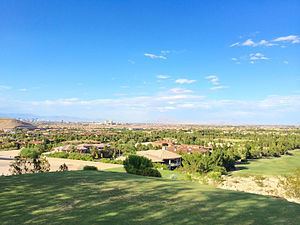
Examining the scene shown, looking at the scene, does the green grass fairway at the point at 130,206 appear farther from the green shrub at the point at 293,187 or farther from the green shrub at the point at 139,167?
the green shrub at the point at 293,187

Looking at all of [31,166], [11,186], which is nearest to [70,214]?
[11,186]

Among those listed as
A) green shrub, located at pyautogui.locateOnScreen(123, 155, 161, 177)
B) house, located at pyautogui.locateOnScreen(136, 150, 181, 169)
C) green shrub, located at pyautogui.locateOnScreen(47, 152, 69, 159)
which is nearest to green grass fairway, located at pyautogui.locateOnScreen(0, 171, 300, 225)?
green shrub, located at pyautogui.locateOnScreen(123, 155, 161, 177)

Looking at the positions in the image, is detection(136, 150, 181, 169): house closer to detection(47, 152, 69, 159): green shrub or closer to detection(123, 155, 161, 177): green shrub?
detection(47, 152, 69, 159): green shrub

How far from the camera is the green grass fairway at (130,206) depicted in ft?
33.4

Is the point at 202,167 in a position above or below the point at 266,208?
below

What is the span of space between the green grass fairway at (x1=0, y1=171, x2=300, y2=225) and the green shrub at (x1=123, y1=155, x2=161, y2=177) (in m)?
9.15

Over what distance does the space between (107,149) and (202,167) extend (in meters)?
26.6

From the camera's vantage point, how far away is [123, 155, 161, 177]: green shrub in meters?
25.5

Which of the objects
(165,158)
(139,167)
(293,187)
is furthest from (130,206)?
(165,158)

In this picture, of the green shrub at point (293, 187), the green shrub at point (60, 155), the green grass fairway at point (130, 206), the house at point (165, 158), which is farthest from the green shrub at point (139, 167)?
the green shrub at point (60, 155)

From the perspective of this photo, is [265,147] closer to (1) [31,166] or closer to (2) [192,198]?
(1) [31,166]

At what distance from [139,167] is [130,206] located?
14.5 m

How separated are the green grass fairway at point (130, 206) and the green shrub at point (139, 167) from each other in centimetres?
915

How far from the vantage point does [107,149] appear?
7506 cm
